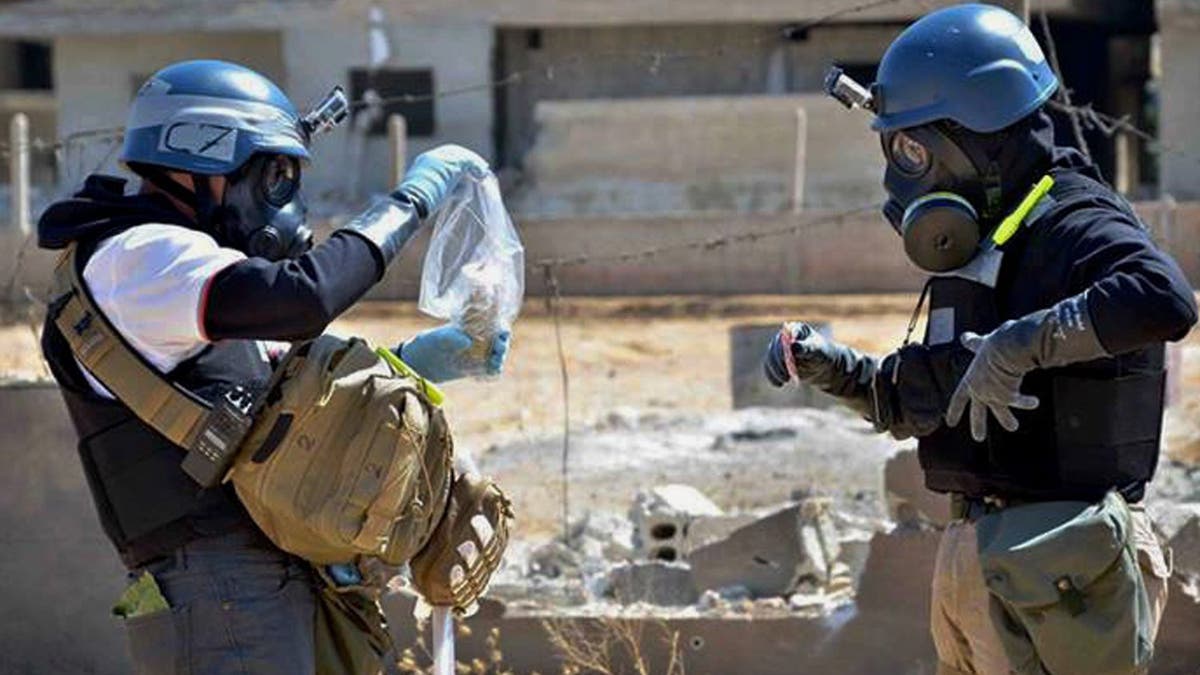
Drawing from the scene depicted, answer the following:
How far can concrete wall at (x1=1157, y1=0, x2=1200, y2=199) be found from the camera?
28.0m

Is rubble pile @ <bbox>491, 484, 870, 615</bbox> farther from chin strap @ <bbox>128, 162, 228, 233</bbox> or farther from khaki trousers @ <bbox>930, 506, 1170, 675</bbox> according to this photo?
chin strap @ <bbox>128, 162, 228, 233</bbox>

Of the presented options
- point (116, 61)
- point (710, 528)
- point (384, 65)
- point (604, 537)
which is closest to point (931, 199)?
point (710, 528)

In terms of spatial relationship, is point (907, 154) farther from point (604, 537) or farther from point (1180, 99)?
point (1180, 99)

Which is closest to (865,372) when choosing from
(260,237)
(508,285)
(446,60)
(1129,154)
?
(508,285)

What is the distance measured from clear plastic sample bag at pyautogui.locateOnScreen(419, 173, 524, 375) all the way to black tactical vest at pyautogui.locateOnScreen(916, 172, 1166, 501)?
97 cm

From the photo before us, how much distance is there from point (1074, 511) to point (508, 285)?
137 centimetres

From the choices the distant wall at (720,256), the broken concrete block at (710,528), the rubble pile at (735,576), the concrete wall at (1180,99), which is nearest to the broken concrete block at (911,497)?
the rubble pile at (735,576)

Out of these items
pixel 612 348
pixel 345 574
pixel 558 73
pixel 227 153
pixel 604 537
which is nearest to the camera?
pixel 227 153

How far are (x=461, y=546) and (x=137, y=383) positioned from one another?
0.81m

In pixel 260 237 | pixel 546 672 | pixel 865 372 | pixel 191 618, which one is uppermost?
pixel 260 237

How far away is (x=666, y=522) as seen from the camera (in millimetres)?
8688

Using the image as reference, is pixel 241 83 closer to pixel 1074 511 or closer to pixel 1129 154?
pixel 1074 511

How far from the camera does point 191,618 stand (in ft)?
13.5

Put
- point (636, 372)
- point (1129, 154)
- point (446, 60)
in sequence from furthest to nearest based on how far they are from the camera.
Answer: point (1129, 154), point (446, 60), point (636, 372)
